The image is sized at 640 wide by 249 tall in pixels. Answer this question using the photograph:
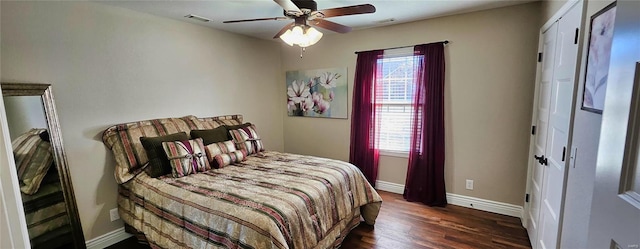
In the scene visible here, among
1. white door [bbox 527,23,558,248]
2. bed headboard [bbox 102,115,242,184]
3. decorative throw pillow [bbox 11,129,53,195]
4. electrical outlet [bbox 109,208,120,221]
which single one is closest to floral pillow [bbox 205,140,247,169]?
bed headboard [bbox 102,115,242,184]

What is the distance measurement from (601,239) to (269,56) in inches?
163

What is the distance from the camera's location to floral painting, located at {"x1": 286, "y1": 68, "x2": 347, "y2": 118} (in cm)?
392

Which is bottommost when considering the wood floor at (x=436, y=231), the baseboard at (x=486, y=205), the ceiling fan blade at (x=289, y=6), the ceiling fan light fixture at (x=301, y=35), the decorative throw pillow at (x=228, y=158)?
the wood floor at (x=436, y=231)

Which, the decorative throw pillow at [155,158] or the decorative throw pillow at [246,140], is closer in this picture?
the decorative throw pillow at [155,158]

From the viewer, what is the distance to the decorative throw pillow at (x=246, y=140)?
310 cm

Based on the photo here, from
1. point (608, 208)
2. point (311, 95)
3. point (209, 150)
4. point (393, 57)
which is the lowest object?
point (209, 150)

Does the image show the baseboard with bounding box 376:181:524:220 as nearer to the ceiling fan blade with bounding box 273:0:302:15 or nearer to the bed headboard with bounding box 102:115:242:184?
the ceiling fan blade with bounding box 273:0:302:15

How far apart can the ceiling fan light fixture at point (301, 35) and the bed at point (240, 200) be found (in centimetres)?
118

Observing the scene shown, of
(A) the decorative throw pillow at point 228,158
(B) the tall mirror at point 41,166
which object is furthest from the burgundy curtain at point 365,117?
(B) the tall mirror at point 41,166

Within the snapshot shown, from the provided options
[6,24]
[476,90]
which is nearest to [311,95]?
[476,90]

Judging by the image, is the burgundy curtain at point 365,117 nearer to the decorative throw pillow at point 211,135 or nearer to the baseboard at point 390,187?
the baseboard at point 390,187

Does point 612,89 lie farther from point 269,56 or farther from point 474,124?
point 269,56

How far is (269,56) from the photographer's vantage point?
430 centimetres

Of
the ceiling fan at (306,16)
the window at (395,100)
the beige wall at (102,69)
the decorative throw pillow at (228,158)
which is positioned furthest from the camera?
the window at (395,100)
